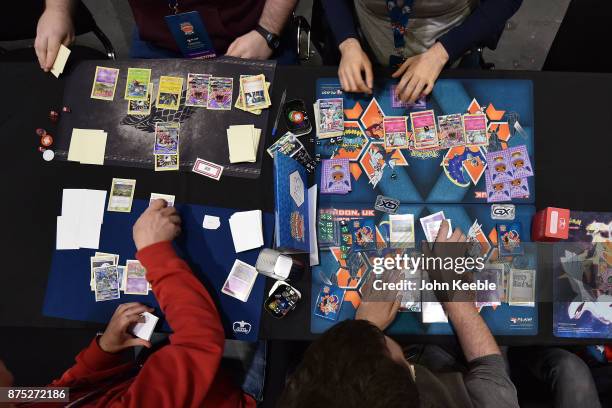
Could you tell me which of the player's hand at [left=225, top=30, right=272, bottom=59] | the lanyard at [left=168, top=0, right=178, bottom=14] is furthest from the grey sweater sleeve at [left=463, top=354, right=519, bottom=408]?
the lanyard at [left=168, top=0, right=178, bottom=14]

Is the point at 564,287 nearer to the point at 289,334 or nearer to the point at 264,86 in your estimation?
the point at 289,334

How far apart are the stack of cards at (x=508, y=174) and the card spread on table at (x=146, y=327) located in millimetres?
1303

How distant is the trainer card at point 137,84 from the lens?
1.74m

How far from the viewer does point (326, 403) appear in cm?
95

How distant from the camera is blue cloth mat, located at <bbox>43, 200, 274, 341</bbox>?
156cm

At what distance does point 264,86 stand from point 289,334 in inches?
37.8

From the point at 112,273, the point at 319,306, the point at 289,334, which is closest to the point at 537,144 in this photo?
the point at 319,306

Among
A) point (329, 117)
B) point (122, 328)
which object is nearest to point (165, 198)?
point (122, 328)

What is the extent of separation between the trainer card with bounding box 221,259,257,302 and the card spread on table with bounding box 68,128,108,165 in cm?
69

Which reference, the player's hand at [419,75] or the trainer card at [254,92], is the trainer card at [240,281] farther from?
the player's hand at [419,75]

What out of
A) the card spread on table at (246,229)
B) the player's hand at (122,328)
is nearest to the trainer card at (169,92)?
the card spread on table at (246,229)

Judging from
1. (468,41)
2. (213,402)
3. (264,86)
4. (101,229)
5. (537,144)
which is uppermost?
(468,41)

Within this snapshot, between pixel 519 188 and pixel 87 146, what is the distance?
1671mm

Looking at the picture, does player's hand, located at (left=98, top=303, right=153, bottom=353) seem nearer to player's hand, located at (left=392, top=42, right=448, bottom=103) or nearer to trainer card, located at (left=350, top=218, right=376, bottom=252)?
trainer card, located at (left=350, top=218, right=376, bottom=252)
